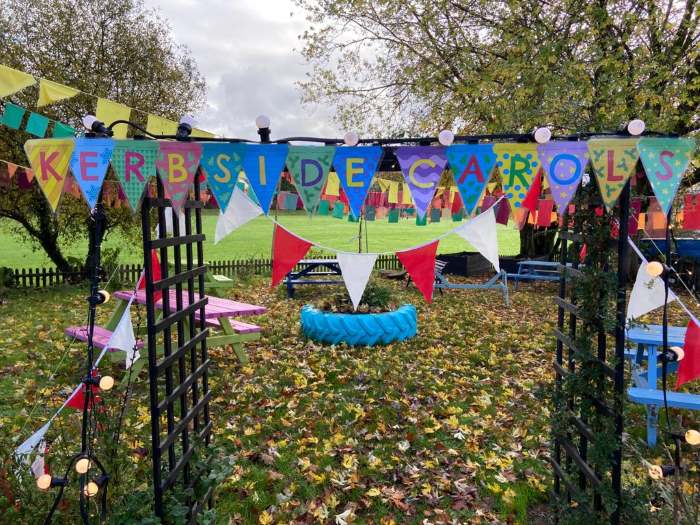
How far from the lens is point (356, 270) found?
3977 mm

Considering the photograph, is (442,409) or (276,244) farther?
(442,409)

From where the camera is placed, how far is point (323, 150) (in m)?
2.67

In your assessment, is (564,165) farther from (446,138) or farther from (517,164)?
(446,138)

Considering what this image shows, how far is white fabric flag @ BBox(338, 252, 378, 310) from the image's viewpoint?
396cm

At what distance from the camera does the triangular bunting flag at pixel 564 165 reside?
243 centimetres

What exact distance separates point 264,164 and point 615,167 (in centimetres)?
180

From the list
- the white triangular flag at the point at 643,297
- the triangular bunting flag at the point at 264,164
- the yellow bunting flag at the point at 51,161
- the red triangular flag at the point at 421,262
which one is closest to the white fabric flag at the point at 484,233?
the red triangular flag at the point at 421,262

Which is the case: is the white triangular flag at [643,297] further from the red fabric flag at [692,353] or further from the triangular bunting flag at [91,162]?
the triangular bunting flag at [91,162]

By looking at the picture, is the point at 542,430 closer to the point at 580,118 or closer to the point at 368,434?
the point at 368,434

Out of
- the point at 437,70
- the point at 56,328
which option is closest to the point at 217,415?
the point at 56,328

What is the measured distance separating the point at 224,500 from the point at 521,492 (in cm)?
202

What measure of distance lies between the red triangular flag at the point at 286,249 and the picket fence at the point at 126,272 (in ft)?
22.4

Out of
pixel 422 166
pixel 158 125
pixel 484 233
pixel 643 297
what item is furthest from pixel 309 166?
pixel 643 297

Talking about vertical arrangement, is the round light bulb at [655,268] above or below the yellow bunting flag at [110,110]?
below
